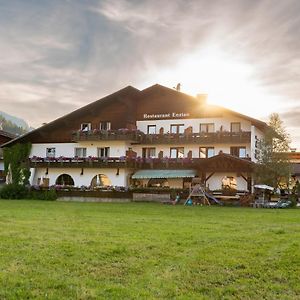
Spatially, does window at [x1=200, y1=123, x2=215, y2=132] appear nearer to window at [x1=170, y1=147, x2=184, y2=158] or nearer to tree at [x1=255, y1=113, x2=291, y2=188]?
window at [x1=170, y1=147, x2=184, y2=158]

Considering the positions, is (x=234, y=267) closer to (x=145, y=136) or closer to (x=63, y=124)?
(x=145, y=136)

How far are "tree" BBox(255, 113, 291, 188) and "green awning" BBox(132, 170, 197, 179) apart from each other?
522cm

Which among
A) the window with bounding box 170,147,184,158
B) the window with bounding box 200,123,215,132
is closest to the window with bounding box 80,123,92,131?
the window with bounding box 170,147,184,158

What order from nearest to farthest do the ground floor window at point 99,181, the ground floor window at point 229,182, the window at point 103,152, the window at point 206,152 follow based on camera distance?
the ground floor window at point 229,182 → the window at point 206,152 → the ground floor window at point 99,181 → the window at point 103,152

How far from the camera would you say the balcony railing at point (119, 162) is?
35656 mm

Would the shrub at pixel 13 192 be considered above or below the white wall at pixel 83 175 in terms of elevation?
below

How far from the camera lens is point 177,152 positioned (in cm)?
3794

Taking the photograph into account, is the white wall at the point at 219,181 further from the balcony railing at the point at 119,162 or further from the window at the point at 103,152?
the window at the point at 103,152

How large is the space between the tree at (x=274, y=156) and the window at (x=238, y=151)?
1.45 meters

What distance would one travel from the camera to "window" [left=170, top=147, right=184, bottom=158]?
37.8 meters

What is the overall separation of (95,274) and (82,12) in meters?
12.2

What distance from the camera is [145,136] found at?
38.1 meters

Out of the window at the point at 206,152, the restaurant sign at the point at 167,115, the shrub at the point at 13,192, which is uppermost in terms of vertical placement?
the restaurant sign at the point at 167,115

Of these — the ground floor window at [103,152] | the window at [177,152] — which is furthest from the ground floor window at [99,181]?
the window at [177,152]
